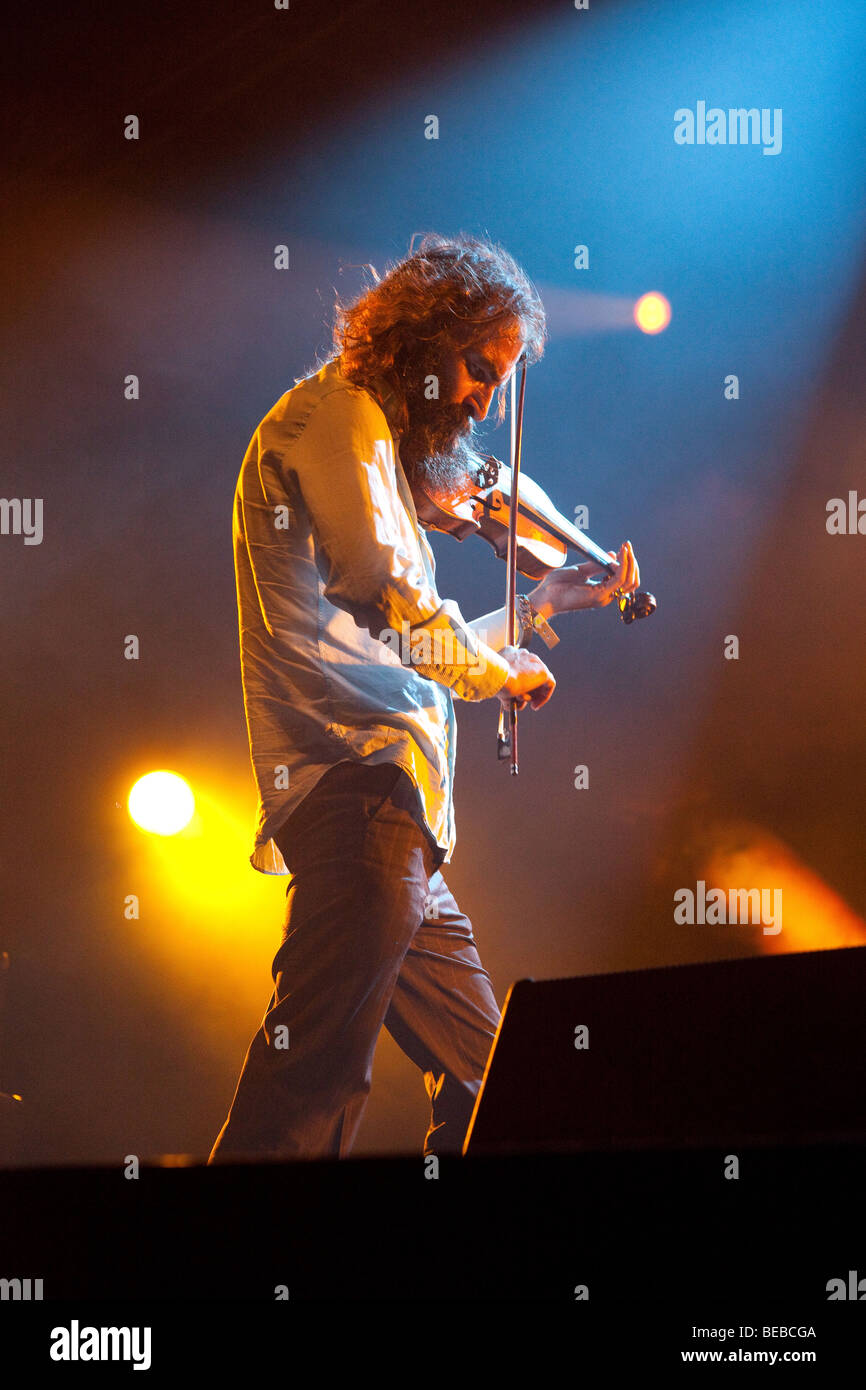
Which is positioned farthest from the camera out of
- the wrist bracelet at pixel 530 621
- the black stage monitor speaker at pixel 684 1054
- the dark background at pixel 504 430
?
the dark background at pixel 504 430

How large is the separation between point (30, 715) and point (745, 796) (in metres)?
1.88

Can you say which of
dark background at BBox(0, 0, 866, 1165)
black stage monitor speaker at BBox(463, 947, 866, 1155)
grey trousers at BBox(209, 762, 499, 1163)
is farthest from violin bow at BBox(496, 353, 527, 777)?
black stage monitor speaker at BBox(463, 947, 866, 1155)

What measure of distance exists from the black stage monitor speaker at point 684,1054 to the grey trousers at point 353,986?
63 cm

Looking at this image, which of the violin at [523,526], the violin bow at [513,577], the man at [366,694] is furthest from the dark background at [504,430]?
the man at [366,694]

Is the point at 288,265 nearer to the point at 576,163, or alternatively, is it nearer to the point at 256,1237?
the point at 576,163

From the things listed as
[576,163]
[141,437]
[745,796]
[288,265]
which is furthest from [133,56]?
[745,796]

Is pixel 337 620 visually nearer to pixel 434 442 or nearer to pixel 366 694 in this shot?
pixel 366 694

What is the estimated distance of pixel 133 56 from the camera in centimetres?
A: 289

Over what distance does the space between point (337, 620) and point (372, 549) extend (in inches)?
7.7

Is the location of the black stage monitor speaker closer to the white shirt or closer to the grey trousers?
the grey trousers

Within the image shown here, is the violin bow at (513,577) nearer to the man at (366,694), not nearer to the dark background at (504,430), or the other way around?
the man at (366,694)

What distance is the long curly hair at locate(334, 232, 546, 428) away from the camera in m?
1.88

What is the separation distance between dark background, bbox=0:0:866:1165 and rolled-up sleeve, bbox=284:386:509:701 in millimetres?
1122

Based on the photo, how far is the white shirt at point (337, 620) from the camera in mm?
1598
